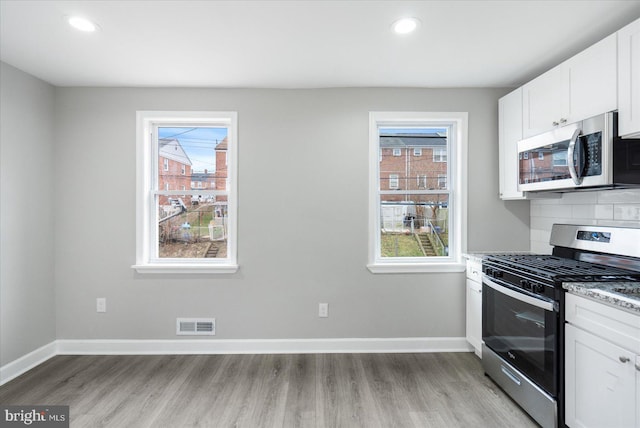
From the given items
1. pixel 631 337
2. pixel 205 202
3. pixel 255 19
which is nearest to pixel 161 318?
pixel 205 202

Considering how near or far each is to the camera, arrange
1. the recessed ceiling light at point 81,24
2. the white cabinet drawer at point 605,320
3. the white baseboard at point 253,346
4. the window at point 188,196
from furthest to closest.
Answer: the window at point 188,196 → the white baseboard at point 253,346 → the recessed ceiling light at point 81,24 → the white cabinet drawer at point 605,320

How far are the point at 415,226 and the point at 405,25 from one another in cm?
181

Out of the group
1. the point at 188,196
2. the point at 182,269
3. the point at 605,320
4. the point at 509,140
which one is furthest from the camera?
the point at 188,196

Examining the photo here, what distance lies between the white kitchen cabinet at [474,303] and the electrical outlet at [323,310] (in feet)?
4.26

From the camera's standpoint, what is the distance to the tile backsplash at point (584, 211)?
2.18 meters

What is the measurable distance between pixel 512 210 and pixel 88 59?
381cm

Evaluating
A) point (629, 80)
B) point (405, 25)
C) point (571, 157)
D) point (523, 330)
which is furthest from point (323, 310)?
point (629, 80)

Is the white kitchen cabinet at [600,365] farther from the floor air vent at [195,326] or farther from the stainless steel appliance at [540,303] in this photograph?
the floor air vent at [195,326]

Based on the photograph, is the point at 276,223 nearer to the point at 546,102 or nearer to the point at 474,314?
the point at 474,314

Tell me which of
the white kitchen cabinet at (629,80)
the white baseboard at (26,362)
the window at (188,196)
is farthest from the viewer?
the window at (188,196)

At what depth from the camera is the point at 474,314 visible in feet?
9.46

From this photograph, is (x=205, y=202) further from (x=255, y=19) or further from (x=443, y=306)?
(x=443, y=306)

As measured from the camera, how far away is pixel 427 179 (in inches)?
127

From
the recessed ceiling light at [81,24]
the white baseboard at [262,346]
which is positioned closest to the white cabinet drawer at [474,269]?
the white baseboard at [262,346]
